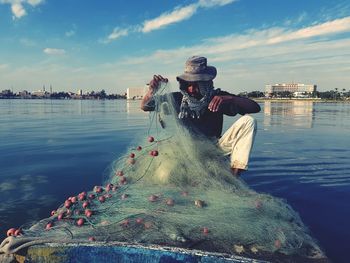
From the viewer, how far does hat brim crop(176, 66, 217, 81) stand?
4.67 m

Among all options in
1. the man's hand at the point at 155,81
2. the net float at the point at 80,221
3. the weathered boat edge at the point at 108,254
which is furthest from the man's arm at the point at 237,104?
the weathered boat edge at the point at 108,254

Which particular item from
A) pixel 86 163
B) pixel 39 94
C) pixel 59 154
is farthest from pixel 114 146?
pixel 39 94

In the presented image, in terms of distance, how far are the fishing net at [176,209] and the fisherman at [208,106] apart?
0.46 feet

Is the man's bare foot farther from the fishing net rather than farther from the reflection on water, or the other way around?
the reflection on water

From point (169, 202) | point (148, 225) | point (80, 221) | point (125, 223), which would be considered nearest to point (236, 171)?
point (169, 202)

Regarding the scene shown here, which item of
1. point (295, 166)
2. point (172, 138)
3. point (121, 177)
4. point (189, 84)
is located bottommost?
point (295, 166)

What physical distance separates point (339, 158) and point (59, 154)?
25.8 ft

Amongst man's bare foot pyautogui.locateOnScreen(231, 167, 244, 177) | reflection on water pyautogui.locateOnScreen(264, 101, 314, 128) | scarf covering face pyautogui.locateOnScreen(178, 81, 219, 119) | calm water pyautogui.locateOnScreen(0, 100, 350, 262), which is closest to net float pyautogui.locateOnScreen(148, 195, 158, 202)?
man's bare foot pyautogui.locateOnScreen(231, 167, 244, 177)

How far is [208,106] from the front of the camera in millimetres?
4676

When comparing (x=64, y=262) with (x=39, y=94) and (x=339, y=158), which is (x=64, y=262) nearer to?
(x=339, y=158)

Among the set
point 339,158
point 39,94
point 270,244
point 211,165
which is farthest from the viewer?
point 39,94

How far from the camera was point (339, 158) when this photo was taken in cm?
927

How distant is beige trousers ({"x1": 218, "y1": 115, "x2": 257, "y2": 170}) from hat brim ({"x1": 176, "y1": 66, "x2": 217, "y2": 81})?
73cm

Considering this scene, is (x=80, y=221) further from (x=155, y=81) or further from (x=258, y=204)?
(x=155, y=81)
